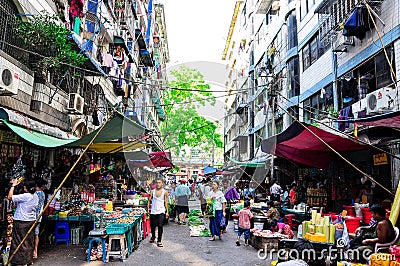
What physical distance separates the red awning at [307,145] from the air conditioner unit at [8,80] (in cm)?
668

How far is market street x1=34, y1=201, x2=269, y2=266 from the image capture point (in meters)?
7.76

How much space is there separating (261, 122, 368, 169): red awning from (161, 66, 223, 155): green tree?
5.20 metres

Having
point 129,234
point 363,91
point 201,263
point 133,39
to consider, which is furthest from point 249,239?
point 133,39

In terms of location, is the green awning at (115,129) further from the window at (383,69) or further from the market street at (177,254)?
the window at (383,69)

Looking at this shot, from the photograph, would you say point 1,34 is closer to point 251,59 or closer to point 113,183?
point 113,183

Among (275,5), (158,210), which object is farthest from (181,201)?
(275,5)

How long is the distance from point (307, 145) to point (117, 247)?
20.2 ft

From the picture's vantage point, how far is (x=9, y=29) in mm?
9305

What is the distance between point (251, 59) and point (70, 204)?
26798 millimetres

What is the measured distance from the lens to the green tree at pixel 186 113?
16.8m

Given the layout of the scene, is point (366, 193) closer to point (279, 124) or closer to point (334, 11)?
point (334, 11)

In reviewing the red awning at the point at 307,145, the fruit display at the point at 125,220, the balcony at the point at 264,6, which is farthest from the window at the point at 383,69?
the balcony at the point at 264,6

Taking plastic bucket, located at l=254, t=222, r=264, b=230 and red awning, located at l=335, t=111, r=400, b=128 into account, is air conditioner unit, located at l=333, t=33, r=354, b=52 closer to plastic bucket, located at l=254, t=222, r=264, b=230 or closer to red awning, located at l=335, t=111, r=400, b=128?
red awning, located at l=335, t=111, r=400, b=128

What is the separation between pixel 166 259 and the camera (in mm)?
8031
